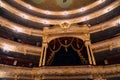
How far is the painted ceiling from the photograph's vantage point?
3057 cm

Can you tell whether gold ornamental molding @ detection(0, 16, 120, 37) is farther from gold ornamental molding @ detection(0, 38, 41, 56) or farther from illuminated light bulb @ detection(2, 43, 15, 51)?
illuminated light bulb @ detection(2, 43, 15, 51)

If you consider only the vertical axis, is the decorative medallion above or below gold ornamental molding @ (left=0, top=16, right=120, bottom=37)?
above

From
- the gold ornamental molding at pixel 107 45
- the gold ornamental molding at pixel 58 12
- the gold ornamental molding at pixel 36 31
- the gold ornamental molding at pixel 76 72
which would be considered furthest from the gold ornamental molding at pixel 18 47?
the gold ornamental molding at pixel 58 12

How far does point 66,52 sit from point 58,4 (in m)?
15.7

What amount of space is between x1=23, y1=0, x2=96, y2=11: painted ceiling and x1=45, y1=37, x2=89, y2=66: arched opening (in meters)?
13.9

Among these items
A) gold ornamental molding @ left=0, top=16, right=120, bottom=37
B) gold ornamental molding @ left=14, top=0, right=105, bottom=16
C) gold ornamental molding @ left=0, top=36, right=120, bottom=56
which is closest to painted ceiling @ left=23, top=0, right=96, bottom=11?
gold ornamental molding @ left=14, top=0, right=105, bottom=16

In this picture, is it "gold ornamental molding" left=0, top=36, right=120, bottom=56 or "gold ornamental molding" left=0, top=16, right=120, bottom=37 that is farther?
"gold ornamental molding" left=0, top=16, right=120, bottom=37

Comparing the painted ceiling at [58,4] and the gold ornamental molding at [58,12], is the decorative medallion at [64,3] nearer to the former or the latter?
the painted ceiling at [58,4]

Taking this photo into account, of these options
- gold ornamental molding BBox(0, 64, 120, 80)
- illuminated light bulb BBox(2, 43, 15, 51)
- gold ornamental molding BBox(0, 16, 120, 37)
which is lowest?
gold ornamental molding BBox(0, 64, 120, 80)

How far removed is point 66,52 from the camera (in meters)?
17.8

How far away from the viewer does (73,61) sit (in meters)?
16.8

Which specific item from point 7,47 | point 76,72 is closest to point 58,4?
point 7,47

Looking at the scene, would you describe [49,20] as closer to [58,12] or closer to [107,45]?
[58,12]

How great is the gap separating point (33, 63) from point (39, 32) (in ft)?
15.4
